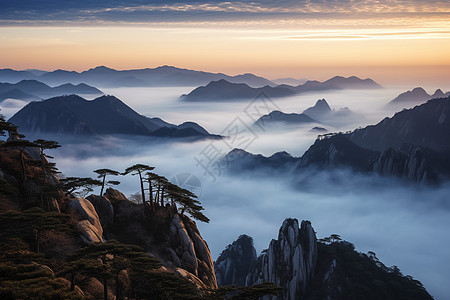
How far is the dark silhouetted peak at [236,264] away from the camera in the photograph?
503ft

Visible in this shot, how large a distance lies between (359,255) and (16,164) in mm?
121365

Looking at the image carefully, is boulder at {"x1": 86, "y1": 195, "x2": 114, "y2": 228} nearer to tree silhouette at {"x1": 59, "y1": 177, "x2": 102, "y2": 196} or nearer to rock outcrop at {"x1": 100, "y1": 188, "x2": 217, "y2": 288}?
rock outcrop at {"x1": 100, "y1": 188, "x2": 217, "y2": 288}

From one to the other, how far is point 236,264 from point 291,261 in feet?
129

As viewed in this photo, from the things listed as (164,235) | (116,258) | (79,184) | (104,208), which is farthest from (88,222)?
(116,258)

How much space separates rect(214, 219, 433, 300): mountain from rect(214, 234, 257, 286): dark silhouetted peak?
20373mm

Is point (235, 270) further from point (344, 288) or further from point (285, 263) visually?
point (344, 288)

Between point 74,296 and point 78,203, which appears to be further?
point 78,203

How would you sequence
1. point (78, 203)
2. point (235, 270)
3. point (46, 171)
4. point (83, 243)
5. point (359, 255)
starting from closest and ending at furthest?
1. point (83, 243)
2. point (78, 203)
3. point (46, 171)
4. point (359, 255)
5. point (235, 270)

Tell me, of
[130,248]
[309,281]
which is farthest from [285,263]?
[130,248]

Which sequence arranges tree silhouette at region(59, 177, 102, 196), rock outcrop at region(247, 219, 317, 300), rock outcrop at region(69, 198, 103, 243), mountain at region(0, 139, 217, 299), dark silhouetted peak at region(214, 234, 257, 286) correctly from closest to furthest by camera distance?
mountain at region(0, 139, 217, 299) → rock outcrop at region(69, 198, 103, 243) → tree silhouette at region(59, 177, 102, 196) → rock outcrop at region(247, 219, 317, 300) → dark silhouetted peak at region(214, 234, 257, 286)

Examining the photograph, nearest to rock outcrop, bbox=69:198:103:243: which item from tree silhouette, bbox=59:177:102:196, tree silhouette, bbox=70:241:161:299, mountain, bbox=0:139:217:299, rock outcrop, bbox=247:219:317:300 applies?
mountain, bbox=0:139:217:299

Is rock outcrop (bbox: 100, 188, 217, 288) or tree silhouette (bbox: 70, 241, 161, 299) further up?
tree silhouette (bbox: 70, 241, 161, 299)

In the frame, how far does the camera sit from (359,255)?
13488 centimetres

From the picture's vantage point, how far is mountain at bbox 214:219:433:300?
4542 inches
